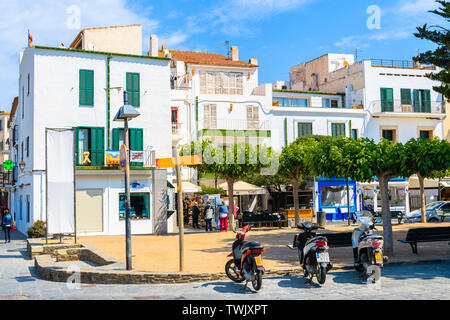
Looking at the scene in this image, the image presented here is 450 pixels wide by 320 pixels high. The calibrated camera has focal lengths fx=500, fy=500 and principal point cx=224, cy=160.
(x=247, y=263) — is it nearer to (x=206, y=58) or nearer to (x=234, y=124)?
(x=234, y=124)

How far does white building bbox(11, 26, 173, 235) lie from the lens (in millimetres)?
23750

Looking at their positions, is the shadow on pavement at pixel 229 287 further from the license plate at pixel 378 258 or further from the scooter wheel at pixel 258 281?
the license plate at pixel 378 258

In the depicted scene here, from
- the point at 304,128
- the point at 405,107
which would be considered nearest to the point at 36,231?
the point at 304,128

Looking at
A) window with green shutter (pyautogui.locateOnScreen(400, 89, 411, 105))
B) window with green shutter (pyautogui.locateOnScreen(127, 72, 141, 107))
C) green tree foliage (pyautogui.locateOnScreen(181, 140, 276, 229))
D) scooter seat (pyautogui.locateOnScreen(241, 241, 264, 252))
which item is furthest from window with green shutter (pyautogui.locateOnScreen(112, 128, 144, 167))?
window with green shutter (pyautogui.locateOnScreen(400, 89, 411, 105))

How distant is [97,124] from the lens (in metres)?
24.8

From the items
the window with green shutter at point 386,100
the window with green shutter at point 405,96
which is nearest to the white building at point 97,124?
the window with green shutter at point 386,100

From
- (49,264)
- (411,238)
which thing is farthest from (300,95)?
(49,264)

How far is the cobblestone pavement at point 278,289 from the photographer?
28.4 ft

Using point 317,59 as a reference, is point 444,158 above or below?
below

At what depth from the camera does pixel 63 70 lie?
24.1m

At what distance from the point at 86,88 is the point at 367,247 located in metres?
18.3
